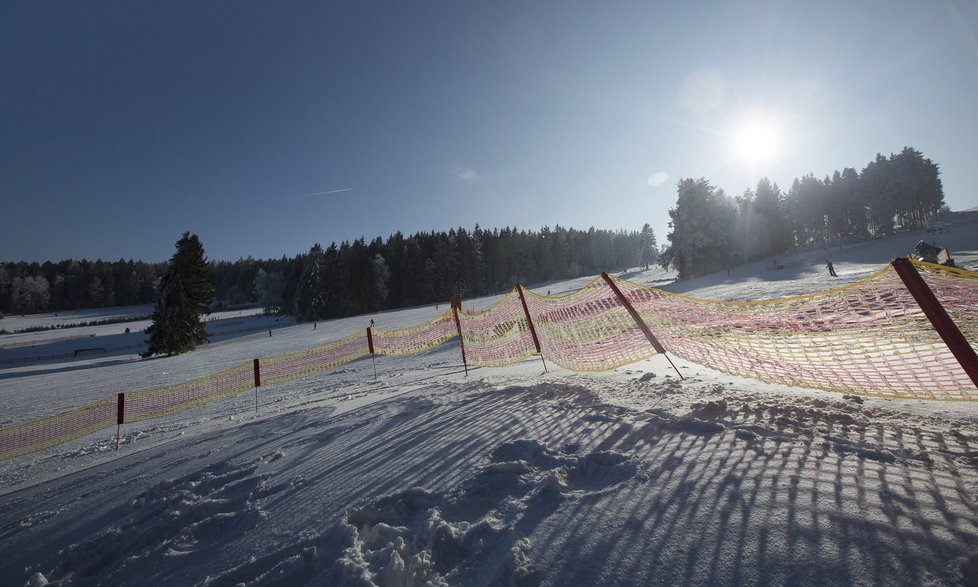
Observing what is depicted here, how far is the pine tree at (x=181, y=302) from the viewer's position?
28.2 metres

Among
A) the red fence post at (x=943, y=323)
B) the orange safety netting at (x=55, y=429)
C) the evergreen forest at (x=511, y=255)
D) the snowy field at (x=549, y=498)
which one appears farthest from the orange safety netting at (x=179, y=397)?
the evergreen forest at (x=511, y=255)

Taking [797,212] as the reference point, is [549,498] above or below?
below

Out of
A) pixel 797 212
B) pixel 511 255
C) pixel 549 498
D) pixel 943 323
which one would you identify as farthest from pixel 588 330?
pixel 797 212

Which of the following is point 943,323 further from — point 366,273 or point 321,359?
point 366,273

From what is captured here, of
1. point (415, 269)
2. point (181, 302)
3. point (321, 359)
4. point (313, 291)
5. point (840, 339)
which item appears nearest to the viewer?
point (840, 339)

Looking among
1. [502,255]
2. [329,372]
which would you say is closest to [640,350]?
[329,372]

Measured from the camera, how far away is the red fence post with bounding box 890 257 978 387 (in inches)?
108

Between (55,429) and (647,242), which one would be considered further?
(647,242)

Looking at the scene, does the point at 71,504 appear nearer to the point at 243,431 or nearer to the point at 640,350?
the point at 243,431

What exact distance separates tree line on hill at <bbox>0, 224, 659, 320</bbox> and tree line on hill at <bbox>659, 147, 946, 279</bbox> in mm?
30347

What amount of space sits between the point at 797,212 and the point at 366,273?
256ft

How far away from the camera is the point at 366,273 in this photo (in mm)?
57969

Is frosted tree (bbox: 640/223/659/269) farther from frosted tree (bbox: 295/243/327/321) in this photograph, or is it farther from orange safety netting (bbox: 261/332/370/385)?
orange safety netting (bbox: 261/332/370/385)

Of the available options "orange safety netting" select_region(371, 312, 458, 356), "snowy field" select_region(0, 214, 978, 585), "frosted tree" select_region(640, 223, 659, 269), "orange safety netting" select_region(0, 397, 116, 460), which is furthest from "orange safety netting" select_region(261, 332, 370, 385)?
"frosted tree" select_region(640, 223, 659, 269)
